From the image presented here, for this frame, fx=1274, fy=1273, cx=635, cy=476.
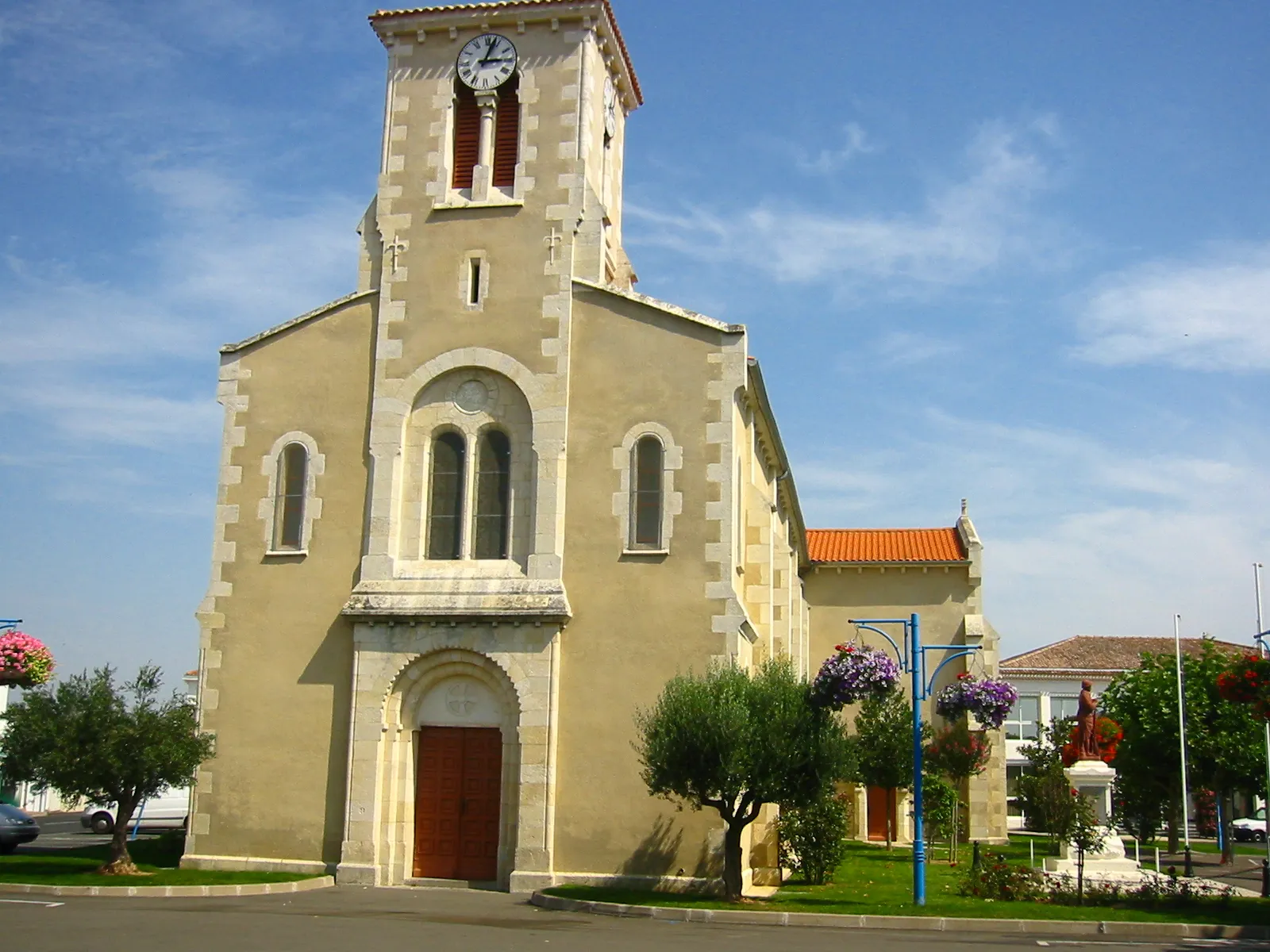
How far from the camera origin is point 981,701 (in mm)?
20734

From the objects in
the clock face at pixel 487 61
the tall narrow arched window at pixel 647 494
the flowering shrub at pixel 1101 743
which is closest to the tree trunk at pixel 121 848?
the tall narrow arched window at pixel 647 494

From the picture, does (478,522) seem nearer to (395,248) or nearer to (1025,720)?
(395,248)

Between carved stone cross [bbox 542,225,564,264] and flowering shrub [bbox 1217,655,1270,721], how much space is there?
46.1 feet

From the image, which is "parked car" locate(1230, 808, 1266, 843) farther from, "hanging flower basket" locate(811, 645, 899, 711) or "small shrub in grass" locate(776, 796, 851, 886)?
"hanging flower basket" locate(811, 645, 899, 711)

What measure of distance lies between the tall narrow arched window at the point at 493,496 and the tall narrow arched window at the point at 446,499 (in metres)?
0.35

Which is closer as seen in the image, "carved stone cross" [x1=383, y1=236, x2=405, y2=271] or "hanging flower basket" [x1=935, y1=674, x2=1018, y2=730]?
"hanging flower basket" [x1=935, y1=674, x2=1018, y2=730]

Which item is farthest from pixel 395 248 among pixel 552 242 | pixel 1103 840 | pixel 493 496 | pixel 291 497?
pixel 1103 840

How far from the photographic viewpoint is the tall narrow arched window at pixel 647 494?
76.3ft

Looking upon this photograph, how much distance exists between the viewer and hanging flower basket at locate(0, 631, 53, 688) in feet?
67.6

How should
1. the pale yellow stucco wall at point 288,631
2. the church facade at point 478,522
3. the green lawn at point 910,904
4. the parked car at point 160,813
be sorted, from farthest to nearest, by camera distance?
1. the parked car at point 160,813
2. the pale yellow stucco wall at point 288,631
3. the church facade at point 478,522
4. the green lawn at point 910,904

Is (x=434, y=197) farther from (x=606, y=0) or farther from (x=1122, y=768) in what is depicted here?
(x=1122, y=768)

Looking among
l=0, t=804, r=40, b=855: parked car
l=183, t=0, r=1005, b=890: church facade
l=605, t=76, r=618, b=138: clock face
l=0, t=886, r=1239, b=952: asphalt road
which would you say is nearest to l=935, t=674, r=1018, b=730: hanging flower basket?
l=183, t=0, r=1005, b=890: church facade

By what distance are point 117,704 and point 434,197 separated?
1130 centimetres

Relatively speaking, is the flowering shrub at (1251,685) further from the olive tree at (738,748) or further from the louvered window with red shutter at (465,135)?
the louvered window with red shutter at (465,135)
